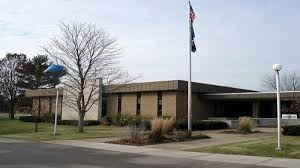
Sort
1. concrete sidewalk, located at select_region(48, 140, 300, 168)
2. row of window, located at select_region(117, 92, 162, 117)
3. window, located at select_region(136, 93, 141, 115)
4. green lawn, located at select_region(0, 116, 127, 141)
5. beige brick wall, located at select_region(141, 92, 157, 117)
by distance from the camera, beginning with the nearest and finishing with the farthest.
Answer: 1. concrete sidewalk, located at select_region(48, 140, 300, 168)
2. green lawn, located at select_region(0, 116, 127, 141)
3. row of window, located at select_region(117, 92, 162, 117)
4. beige brick wall, located at select_region(141, 92, 157, 117)
5. window, located at select_region(136, 93, 141, 115)

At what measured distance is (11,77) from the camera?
67.4 metres

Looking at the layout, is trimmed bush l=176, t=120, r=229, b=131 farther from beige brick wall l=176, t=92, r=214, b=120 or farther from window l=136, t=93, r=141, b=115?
window l=136, t=93, r=141, b=115

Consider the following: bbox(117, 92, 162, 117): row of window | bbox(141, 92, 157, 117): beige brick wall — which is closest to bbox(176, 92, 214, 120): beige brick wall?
bbox(117, 92, 162, 117): row of window

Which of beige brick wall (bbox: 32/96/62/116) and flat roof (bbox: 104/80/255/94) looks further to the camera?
beige brick wall (bbox: 32/96/62/116)

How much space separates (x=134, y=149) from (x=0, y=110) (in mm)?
101277

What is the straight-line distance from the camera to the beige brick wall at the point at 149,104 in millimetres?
40812

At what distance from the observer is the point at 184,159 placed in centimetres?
1379

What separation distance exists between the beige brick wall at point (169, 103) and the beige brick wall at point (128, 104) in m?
4.56

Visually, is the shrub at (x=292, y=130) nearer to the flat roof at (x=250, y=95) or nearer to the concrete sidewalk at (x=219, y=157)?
the flat roof at (x=250, y=95)

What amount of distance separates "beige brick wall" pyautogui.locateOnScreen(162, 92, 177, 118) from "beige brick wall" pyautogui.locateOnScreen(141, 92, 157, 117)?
135 centimetres

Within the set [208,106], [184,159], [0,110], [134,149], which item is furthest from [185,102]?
[0,110]

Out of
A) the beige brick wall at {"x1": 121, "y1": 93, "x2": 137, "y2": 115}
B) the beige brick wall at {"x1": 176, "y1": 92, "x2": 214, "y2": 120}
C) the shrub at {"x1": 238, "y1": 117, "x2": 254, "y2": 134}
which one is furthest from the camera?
the beige brick wall at {"x1": 121, "y1": 93, "x2": 137, "y2": 115}

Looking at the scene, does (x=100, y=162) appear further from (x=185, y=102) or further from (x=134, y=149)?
(x=185, y=102)

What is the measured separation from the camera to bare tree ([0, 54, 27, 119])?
66.3 metres
